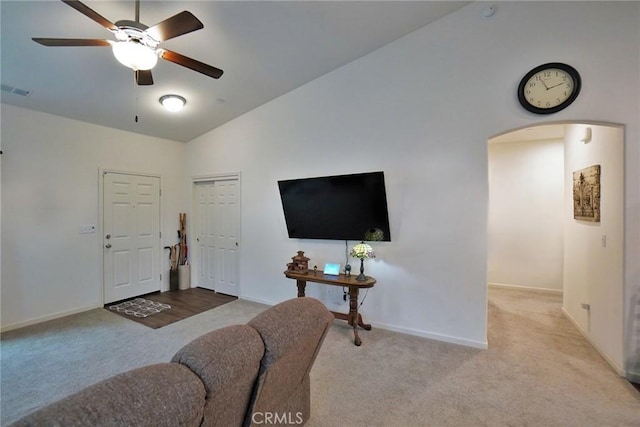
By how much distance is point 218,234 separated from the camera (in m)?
5.05

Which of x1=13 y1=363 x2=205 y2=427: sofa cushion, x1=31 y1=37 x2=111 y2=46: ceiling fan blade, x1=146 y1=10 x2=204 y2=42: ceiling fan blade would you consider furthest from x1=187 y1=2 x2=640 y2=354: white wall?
x1=13 y1=363 x2=205 y2=427: sofa cushion

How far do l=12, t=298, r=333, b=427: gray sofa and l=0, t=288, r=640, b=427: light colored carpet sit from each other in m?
0.72

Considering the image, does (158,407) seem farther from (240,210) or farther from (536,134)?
(536,134)

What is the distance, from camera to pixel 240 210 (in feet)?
15.3

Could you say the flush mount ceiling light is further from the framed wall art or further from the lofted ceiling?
the framed wall art

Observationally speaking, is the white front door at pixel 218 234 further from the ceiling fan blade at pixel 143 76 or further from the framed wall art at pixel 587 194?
the framed wall art at pixel 587 194

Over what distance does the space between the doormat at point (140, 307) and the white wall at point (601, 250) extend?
5211 millimetres

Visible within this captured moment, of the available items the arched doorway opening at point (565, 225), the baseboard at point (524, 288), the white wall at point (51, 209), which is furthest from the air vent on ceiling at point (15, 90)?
the baseboard at point (524, 288)

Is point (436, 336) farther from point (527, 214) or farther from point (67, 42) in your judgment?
point (67, 42)

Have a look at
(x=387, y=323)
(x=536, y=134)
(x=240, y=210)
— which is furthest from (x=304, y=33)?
(x=536, y=134)

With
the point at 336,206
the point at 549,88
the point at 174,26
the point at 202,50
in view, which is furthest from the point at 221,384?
the point at 549,88

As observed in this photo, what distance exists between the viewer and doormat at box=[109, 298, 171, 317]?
13.0 ft

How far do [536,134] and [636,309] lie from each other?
10.8 ft

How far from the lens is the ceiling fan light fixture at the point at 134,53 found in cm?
193
